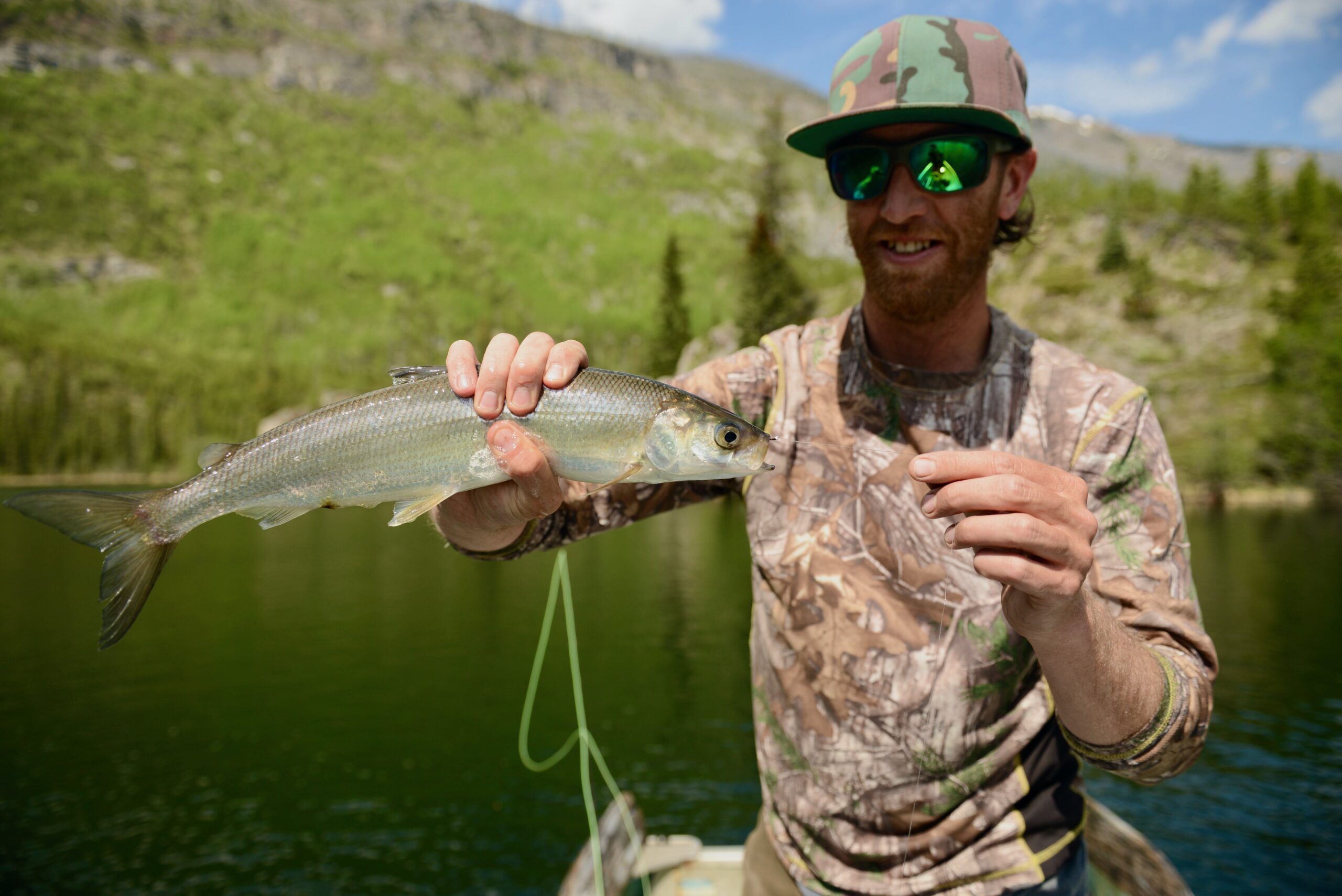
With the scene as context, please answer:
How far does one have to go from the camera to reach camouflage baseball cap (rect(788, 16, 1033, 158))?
340cm

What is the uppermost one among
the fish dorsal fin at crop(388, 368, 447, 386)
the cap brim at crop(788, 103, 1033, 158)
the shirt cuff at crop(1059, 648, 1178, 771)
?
the cap brim at crop(788, 103, 1033, 158)

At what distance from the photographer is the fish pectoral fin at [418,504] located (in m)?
3.16

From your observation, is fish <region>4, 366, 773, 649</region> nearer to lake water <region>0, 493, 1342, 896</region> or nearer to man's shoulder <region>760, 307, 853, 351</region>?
man's shoulder <region>760, 307, 853, 351</region>

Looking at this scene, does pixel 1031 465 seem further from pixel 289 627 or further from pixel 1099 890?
pixel 289 627

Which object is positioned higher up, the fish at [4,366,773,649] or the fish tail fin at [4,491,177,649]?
the fish at [4,366,773,649]

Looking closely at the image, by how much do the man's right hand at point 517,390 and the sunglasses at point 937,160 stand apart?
1580mm

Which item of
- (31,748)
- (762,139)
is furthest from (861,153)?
(762,139)

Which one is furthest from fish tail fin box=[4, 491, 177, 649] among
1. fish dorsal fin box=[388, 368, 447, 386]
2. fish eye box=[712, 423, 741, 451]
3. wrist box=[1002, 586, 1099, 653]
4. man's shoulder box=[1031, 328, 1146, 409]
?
man's shoulder box=[1031, 328, 1146, 409]

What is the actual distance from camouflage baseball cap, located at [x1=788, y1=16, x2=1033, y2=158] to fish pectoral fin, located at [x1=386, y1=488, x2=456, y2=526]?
2231 mm

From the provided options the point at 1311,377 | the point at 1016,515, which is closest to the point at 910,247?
the point at 1016,515

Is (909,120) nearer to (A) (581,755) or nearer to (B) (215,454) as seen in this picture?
(B) (215,454)

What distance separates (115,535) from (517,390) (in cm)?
160

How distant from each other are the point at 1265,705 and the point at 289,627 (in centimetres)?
3033

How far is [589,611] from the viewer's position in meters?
31.6
